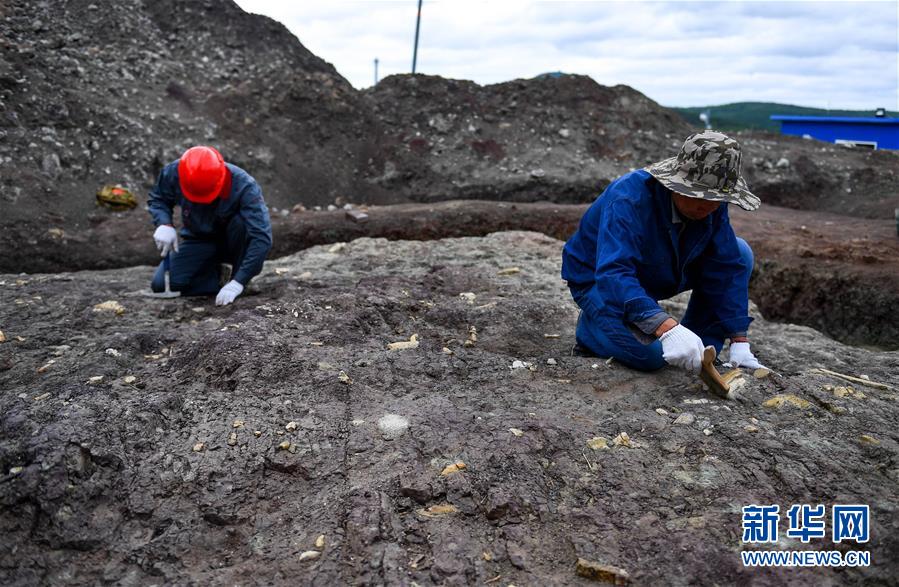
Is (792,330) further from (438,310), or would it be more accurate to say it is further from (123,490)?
(123,490)

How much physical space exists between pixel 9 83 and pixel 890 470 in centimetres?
923

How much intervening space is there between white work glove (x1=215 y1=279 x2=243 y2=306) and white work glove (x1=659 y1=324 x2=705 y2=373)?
9.10 ft

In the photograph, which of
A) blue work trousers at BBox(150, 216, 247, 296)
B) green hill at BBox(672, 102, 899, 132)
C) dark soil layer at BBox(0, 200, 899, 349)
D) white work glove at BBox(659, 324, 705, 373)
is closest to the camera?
white work glove at BBox(659, 324, 705, 373)

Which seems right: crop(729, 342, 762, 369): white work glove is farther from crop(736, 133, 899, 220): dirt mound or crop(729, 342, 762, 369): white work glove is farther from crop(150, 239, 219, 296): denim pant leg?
crop(736, 133, 899, 220): dirt mound

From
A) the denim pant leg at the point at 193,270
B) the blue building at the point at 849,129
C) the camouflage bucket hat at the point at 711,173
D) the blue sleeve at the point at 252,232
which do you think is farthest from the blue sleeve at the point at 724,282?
the blue building at the point at 849,129

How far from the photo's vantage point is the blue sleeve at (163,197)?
4512 mm

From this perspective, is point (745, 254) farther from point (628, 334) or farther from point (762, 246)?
point (762, 246)

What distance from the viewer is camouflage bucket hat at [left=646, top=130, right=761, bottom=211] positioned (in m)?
2.85

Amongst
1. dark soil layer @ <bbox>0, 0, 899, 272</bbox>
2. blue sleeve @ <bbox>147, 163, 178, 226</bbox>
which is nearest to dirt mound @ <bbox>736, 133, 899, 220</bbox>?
dark soil layer @ <bbox>0, 0, 899, 272</bbox>

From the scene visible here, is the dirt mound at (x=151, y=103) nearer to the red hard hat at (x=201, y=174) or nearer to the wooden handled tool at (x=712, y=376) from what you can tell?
the red hard hat at (x=201, y=174)

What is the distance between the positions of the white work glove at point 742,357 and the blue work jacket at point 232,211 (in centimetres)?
287

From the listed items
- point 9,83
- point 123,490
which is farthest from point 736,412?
point 9,83

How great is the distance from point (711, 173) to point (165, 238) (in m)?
3.39

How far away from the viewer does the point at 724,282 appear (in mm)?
3326
